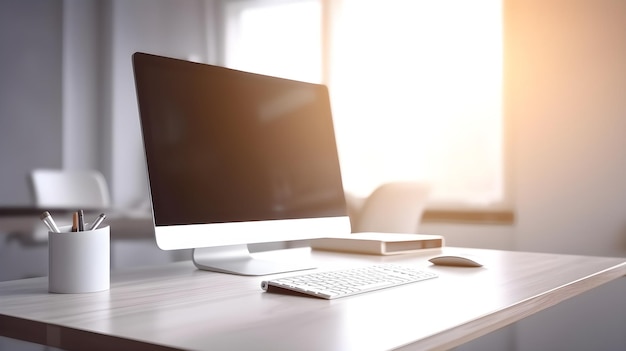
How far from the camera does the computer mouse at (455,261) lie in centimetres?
126

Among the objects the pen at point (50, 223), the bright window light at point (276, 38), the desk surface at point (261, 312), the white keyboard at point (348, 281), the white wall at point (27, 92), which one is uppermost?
the bright window light at point (276, 38)

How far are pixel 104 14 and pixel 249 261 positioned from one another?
8.68ft

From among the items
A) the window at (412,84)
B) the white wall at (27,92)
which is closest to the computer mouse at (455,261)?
the window at (412,84)

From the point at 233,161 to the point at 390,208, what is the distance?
4.02ft

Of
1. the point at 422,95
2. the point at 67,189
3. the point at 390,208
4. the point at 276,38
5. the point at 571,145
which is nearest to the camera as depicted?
the point at 390,208

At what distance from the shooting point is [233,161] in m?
1.22

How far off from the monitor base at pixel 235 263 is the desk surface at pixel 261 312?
0.09 ft

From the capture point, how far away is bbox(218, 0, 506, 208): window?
10.3ft

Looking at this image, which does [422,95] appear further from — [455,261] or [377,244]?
[455,261]

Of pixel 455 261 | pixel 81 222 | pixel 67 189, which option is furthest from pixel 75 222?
pixel 67 189

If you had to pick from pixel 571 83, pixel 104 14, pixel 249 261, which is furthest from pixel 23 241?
pixel 571 83

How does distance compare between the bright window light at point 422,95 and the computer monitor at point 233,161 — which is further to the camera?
the bright window light at point 422,95

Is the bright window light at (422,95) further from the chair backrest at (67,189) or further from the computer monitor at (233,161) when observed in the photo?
the computer monitor at (233,161)

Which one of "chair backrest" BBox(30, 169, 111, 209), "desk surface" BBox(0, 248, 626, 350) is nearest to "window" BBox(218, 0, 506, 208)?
"chair backrest" BBox(30, 169, 111, 209)
